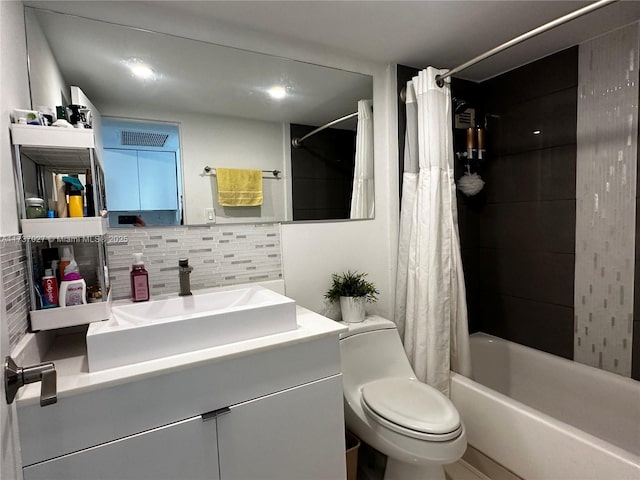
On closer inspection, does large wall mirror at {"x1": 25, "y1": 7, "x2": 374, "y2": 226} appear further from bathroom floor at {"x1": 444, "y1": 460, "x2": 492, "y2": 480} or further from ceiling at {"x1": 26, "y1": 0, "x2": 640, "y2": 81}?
bathroom floor at {"x1": 444, "y1": 460, "x2": 492, "y2": 480}

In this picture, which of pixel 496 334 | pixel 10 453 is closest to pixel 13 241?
pixel 10 453

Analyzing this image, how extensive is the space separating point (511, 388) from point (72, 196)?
2400 millimetres

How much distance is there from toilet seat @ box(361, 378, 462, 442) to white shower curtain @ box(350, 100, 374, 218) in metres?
0.88

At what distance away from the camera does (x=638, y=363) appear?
167 centimetres

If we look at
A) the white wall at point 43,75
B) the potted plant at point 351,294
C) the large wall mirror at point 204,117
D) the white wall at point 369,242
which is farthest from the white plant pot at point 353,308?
the white wall at point 43,75

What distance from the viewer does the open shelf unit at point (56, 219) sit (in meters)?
1.01

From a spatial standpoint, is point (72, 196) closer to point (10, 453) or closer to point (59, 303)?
point (59, 303)

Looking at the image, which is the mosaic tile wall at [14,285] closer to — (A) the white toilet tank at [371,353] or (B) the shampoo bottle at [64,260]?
(B) the shampoo bottle at [64,260]

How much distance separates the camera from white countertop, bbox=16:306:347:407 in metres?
0.89

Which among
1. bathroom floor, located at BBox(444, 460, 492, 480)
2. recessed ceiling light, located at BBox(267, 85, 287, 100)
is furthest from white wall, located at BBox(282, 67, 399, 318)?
bathroom floor, located at BBox(444, 460, 492, 480)

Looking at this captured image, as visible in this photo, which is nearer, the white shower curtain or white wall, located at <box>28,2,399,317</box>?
white wall, located at <box>28,2,399,317</box>

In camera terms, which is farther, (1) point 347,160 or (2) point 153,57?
(1) point 347,160

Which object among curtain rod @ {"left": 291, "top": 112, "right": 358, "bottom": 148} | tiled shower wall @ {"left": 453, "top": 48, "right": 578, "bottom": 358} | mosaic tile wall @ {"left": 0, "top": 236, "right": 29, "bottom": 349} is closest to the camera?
mosaic tile wall @ {"left": 0, "top": 236, "right": 29, "bottom": 349}

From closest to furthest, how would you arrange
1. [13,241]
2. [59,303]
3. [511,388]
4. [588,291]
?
[13,241], [59,303], [588,291], [511,388]
